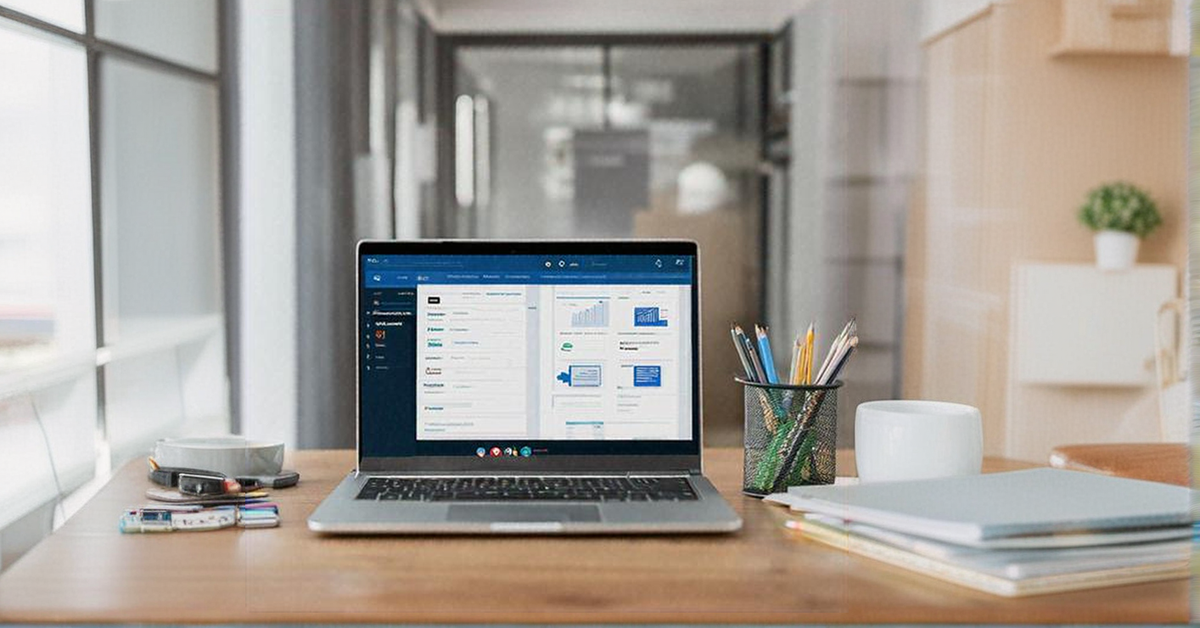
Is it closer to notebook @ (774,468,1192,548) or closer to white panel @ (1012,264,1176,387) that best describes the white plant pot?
white panel @ (1012,264,1176,387)

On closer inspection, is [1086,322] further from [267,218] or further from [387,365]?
[387,365]

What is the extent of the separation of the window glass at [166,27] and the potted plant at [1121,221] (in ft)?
8.35

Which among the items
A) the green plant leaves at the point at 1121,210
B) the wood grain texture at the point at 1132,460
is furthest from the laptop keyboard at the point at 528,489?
the green plant leaves at the point at 1121,210

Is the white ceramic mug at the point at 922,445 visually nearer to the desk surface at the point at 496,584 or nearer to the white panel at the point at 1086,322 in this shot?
the desk surface at the point at 496,584

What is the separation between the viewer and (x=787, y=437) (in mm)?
1118

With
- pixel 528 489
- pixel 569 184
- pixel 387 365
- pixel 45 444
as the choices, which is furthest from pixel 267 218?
pixel 528 489

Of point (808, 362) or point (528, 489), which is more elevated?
point (808, 362)

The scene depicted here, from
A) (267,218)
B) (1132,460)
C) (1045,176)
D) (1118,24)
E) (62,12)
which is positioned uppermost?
(1118,24)

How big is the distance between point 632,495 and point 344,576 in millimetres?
290

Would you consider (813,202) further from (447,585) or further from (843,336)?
(447,585)

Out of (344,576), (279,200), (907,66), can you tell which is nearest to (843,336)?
(344,576)

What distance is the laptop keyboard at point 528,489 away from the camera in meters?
1.05

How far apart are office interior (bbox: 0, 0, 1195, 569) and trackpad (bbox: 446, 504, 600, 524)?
1.48 m

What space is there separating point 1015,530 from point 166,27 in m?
2.84
